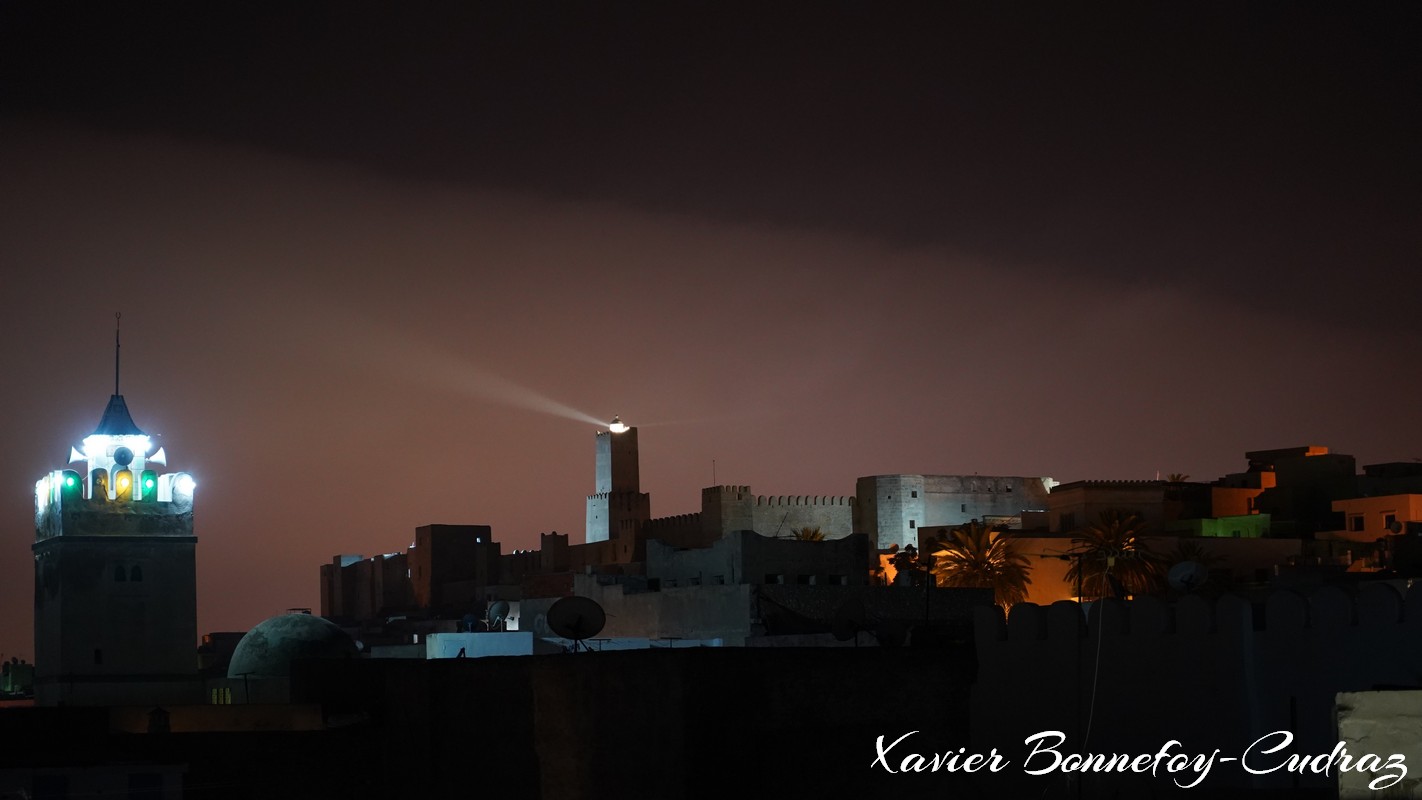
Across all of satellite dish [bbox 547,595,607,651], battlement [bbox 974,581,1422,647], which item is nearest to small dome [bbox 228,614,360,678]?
satellite dish [bbox 547,595,607,651]

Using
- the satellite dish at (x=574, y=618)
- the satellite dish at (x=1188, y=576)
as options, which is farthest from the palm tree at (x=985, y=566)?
the satellite dish at (x=1188, y=576)

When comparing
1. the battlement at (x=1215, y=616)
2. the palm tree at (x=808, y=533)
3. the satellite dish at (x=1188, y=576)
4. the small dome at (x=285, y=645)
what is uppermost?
the palm tree at (x=808, y=533)

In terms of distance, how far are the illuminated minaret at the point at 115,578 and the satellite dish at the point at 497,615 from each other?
713 cm

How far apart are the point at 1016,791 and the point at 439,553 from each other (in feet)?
200

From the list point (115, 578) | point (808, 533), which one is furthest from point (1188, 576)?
point (808, 533)

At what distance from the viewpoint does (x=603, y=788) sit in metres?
16.5

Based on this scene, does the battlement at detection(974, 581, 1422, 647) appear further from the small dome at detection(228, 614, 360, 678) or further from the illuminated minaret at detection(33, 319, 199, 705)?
the illuminated minaret at detection(33, 319, 199, 705)

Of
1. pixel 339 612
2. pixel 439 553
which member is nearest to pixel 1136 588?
pixel 439 553

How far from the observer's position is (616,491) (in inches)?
3172

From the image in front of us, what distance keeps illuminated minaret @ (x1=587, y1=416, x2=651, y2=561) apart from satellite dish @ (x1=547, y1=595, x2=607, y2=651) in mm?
58913

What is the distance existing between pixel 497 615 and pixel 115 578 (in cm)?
920

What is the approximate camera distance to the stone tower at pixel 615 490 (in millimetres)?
79312

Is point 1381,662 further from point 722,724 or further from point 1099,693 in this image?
point 722,724

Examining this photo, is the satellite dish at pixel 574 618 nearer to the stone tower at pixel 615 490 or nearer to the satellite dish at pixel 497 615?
the satellite dish at pixel 497 615
